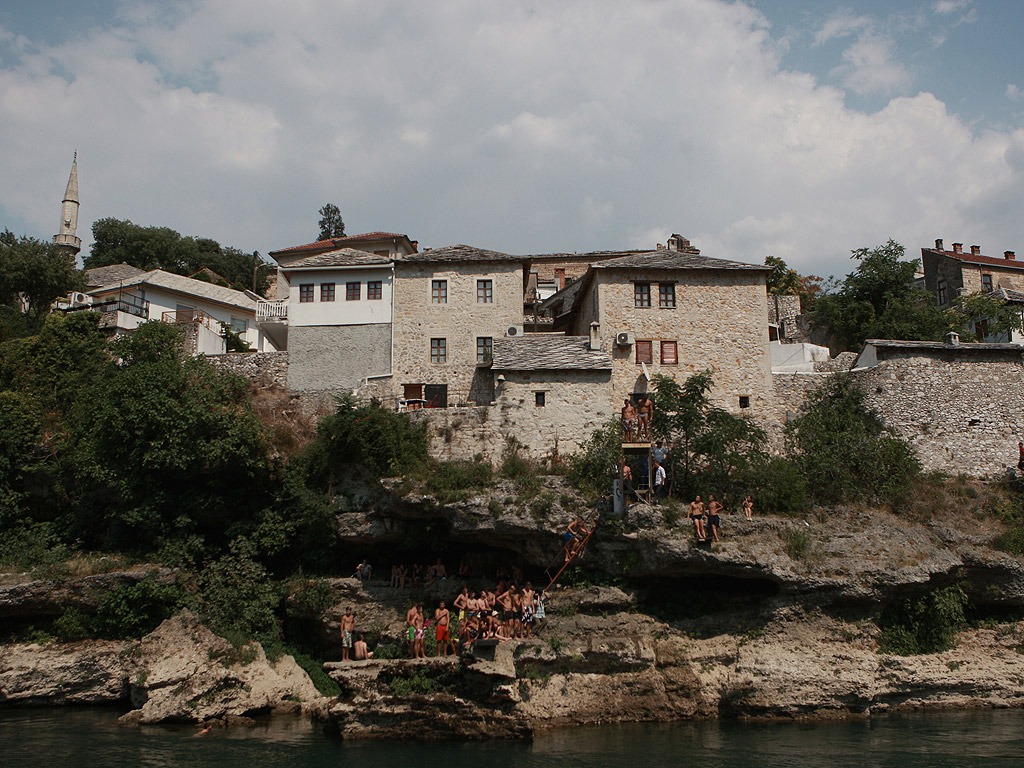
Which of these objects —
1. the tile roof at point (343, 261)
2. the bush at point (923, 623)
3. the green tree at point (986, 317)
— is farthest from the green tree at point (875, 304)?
the tile roof at point (343, 261)

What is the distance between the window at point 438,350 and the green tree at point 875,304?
18260 mm

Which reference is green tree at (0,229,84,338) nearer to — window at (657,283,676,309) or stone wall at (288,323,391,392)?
stone wall at (288,323,391,392)

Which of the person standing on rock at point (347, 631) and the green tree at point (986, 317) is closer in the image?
the person standing on rock at point (347, 631)

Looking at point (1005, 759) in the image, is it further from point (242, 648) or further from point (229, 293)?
point (229, 293)

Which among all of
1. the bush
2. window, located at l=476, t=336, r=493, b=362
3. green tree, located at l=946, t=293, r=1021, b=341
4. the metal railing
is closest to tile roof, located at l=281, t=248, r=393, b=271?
the metal railing

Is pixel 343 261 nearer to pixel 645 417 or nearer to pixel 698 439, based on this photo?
pixel 645 417

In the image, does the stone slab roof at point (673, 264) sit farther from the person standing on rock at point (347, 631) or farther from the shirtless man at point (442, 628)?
the person standing on rock at point (347, 631)

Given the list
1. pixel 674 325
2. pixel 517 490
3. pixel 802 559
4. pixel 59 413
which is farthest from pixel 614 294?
pixel 59 413

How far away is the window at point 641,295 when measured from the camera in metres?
30.7

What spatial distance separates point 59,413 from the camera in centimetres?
3030

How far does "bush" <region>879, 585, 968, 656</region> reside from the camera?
22.8 meters

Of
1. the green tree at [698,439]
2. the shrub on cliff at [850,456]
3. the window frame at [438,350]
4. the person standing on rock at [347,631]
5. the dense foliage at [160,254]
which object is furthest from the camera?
the dense foliage at [160,254]

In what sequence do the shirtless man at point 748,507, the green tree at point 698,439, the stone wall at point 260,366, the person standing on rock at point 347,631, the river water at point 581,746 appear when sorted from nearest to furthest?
the river water at point 581,746 < the person standing on rock at point 347,631 < the shirtless man at point 748,507 < the green tree at point 698,439 < the stone wall at point 260,366

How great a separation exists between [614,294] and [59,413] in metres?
21.8
